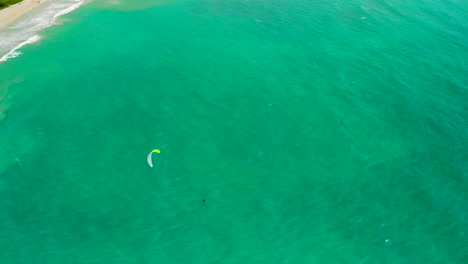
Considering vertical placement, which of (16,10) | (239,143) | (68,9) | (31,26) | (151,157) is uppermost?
(16,10)

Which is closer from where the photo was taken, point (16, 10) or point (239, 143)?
point (239, 143)

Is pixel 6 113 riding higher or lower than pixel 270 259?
higher

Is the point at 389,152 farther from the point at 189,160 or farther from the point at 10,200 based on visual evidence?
the point at 10,200

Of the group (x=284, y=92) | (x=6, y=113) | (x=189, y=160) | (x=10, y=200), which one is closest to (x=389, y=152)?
(x=284, y=92)

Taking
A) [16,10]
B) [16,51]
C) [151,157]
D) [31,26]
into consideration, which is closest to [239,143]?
[151,157]

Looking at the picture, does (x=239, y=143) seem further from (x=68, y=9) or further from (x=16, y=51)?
(x=68, y=9)

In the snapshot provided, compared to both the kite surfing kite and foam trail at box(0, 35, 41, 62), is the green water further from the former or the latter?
foam trail at box(0, 35, 41, 62)

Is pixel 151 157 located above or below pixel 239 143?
below
